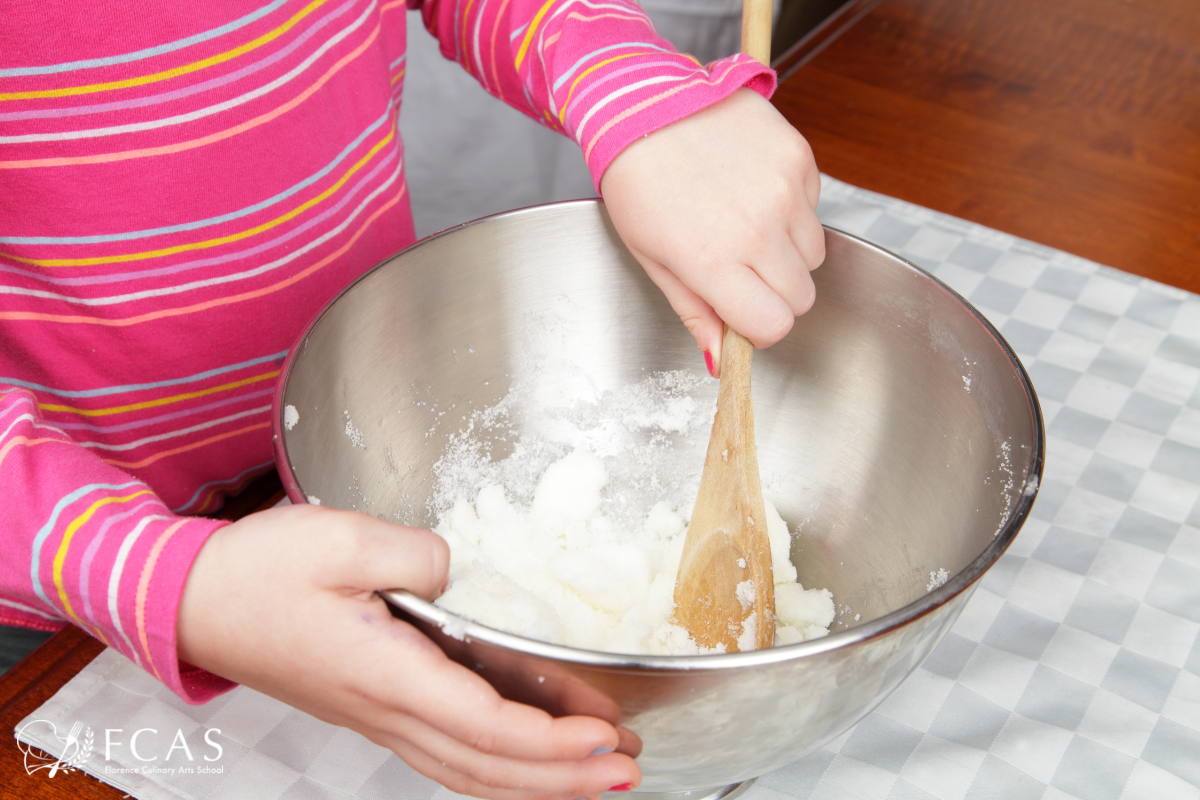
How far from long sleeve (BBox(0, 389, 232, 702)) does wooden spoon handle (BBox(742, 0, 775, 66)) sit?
0.38 m

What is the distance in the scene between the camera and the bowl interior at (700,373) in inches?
17.9

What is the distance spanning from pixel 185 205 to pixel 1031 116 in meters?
0.79

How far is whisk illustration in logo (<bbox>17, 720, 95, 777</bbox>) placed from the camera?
0.44 m

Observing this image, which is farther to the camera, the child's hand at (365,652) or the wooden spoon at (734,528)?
the wooden spoon at (734,528)

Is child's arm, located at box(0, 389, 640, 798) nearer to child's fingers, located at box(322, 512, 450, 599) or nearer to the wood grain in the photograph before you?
child's fingers, located at box(322, 512, 450, 599)

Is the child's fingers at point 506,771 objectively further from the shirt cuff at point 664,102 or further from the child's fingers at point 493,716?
the shirt cuff at point 664,102

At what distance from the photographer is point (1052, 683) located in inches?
19.6

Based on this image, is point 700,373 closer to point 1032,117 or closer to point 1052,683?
point 1052,683

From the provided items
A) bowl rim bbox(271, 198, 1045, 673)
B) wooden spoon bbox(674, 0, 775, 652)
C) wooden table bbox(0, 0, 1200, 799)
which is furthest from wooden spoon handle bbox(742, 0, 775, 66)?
wooden table bbox(0, 0, 1200, 799)

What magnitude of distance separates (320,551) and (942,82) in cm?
86

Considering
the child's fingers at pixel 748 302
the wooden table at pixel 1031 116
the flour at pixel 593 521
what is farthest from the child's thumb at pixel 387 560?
the wooden table at pixel 1031 116

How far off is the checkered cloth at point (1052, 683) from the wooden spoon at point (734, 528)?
0.08 m

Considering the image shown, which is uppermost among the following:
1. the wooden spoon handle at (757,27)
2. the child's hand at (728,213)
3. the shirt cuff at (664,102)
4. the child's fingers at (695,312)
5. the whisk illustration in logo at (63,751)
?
the wooden spoon handle at (757,27)

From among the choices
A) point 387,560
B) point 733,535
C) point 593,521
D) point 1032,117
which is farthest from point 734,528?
point 1032,117
